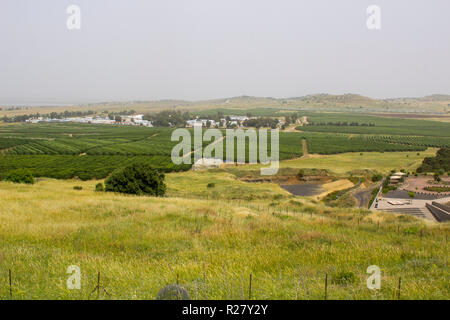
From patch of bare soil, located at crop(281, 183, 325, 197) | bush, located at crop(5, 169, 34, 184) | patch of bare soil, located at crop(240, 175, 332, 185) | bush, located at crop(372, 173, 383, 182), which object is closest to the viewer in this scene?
bush, located at crop(5, 169, 34, 184)

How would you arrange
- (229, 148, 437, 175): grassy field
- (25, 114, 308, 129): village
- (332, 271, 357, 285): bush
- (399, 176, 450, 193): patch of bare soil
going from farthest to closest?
(25, 114, 308, 129): village
(229, 148, 437, 175): grassy field
(399, 176, 450, 193): patch of bare soil
(332, 271, 357, 285): bush

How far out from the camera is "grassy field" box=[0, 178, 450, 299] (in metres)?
5.28

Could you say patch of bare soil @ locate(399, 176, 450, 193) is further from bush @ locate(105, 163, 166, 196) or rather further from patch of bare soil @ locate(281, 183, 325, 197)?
bush @ locate(105, 163, 166, 196)

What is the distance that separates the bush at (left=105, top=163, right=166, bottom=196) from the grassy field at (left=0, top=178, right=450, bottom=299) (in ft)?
42.6

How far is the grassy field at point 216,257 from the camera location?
5.28 m

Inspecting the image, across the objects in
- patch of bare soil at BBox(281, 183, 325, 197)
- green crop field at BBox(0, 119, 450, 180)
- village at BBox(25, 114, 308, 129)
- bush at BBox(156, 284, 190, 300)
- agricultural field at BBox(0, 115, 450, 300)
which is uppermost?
village at BBox(25, 114, 308, 129)

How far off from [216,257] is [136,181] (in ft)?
66.1

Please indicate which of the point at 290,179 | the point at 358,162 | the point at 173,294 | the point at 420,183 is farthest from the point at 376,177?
the point at 173,294

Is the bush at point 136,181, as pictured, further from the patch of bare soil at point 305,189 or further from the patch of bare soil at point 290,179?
the patch of bare soil at point 290,179

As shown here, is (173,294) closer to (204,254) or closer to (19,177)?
(204,254)

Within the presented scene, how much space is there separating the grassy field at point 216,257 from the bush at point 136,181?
13.0 meters

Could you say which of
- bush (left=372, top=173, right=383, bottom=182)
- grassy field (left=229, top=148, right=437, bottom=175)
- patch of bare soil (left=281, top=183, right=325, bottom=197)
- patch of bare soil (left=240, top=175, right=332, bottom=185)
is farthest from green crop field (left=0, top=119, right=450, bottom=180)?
bush (left=372, top=173, right=383, bottom=182)

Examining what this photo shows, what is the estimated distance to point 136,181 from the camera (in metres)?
26.2
